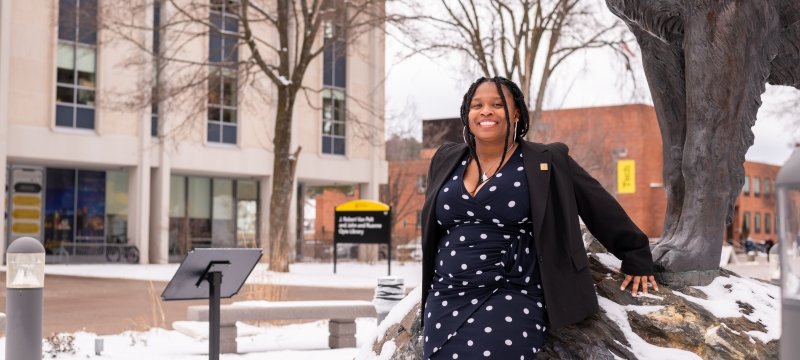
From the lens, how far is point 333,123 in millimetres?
33844

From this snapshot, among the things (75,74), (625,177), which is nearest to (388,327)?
(75,74)

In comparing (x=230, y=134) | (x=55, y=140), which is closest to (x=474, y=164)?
(x=55, y=140)

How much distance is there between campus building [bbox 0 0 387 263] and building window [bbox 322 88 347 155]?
0.05m

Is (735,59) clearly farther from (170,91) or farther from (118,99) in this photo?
(118,99)

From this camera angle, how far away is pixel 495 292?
295 centimetres

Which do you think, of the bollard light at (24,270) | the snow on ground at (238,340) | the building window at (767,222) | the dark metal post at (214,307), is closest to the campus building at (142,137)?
the snow on ground at (238,340)

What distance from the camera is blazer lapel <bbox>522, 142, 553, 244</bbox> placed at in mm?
2949

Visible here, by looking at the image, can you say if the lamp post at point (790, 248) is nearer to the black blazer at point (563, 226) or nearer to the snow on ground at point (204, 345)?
the black blazer at point (563, 226)

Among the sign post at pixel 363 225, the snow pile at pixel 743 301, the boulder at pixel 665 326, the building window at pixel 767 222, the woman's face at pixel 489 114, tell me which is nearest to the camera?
the woman's face at pixel 489 114

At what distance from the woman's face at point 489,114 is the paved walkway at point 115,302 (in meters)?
7.06

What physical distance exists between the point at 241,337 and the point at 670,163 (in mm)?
5872

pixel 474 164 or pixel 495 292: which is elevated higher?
pixel 474 164

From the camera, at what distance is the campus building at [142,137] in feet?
83.5

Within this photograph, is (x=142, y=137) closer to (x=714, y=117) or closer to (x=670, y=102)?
(x=670, y=102)
